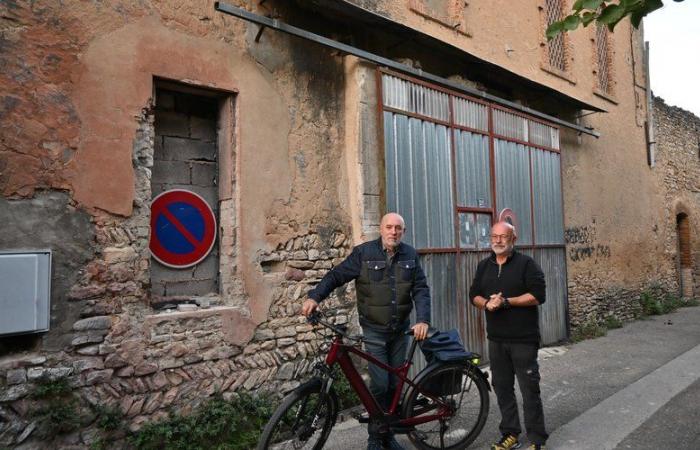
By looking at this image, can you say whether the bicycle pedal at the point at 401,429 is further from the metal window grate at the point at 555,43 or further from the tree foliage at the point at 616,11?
the metal window grate at the point at 555,43

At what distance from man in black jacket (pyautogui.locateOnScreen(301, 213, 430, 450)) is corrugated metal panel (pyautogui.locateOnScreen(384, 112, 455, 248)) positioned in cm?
169

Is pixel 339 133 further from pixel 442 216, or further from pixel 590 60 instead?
pixel 590 60

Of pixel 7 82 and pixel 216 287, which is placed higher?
pixel 7 82

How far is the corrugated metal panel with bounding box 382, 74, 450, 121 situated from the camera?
5379mm

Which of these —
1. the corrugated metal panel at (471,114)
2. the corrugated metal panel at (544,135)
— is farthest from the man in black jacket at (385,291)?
the corrugated metal panel at (544,135)

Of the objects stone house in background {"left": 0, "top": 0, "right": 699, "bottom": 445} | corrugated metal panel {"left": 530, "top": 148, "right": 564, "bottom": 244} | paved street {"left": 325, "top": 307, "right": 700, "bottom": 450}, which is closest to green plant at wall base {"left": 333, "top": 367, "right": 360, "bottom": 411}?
paved street {"left": 325, "top": 307, "right": 700, "bottom": 450}

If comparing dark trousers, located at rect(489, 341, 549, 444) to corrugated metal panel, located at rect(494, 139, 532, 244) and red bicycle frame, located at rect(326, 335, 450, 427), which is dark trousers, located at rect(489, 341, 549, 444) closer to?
red bicycle frame, located at rect(326, 335, 450, 427)

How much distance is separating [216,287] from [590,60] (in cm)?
917

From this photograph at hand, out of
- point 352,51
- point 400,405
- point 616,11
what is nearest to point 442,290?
point 400,405

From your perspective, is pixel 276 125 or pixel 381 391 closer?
pixel 381 391

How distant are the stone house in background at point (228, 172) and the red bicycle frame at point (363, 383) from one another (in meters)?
1.30

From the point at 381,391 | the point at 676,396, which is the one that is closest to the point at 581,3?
the point at 381,391

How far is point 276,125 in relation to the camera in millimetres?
4605

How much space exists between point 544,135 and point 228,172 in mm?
5597
